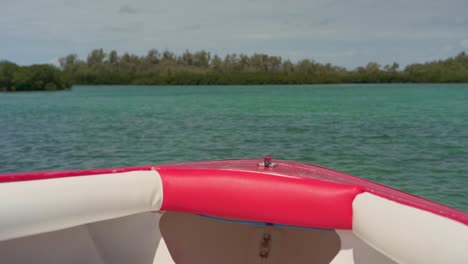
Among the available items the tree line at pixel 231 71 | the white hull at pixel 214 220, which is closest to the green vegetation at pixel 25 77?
the tree line at pixel 231 71

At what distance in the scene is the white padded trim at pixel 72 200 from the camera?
1915mm

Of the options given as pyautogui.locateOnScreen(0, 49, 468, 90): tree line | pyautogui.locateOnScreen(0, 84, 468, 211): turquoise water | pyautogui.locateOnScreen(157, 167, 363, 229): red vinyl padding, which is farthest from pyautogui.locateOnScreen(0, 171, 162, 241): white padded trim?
pyautogui.locateOnScreen(0, 49, 468, 90): tree line

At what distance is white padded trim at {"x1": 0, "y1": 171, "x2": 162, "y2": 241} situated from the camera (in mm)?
1915

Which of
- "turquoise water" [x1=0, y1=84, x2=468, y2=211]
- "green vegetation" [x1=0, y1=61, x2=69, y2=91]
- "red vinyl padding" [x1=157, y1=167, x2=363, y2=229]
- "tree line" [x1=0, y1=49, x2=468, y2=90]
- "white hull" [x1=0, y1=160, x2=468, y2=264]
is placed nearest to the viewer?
"white hull" [x1=0, y1=160, x2=468, y2=264]

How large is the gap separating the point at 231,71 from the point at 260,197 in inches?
3451

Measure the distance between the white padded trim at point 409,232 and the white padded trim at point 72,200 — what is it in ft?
2.93

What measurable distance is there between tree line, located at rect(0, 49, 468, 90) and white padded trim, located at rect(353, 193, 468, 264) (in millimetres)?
81699

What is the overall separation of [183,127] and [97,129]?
2.64 meters

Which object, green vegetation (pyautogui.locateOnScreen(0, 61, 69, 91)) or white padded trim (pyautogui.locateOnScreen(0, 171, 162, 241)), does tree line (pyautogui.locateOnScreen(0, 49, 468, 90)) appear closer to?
green vegetation (pyautogui.locateOnScreen(0, 61, 69, 91))

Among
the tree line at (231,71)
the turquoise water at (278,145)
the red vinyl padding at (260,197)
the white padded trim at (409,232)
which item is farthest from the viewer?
the tree line at (231,71)

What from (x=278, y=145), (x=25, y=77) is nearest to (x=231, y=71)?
(x=25, y=77)

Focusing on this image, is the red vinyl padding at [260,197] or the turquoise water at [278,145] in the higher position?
the red vinyl padding at [260,197]

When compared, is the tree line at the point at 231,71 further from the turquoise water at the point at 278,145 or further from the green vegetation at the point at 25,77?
the turquoise water at the point at 278,145

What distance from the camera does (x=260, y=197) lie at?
7.34 ft
